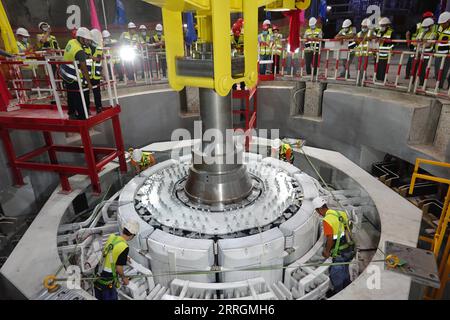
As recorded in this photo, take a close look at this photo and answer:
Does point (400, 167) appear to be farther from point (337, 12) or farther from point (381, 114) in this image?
point (337, 12)

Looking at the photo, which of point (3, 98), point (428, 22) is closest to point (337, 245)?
point (3, 98)

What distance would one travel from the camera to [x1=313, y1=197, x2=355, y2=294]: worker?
14.2 feet

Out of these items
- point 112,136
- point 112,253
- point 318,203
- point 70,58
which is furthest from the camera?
point 112,136

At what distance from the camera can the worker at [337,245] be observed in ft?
14.2

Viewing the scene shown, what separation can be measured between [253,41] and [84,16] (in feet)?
43.8

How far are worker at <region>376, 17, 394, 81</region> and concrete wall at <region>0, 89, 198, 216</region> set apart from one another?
572 centimetres

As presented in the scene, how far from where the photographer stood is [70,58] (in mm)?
5008

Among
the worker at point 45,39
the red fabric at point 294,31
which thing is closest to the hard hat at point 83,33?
the red fabric at point 294,31

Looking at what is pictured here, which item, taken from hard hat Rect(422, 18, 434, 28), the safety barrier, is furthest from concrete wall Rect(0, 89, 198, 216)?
hard hat Rect(422, 18, 434, 28)

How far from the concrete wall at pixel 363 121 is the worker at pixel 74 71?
5929mm

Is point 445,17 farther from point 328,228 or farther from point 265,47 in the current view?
point 328,228

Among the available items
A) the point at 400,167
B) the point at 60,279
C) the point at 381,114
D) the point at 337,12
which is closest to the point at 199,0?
the point at 60,279

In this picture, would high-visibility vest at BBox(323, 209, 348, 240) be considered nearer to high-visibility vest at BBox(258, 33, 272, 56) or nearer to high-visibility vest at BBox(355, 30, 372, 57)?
high-visibility vest at BBox(355, 30, 372, 57)

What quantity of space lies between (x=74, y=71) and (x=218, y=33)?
276 cm
